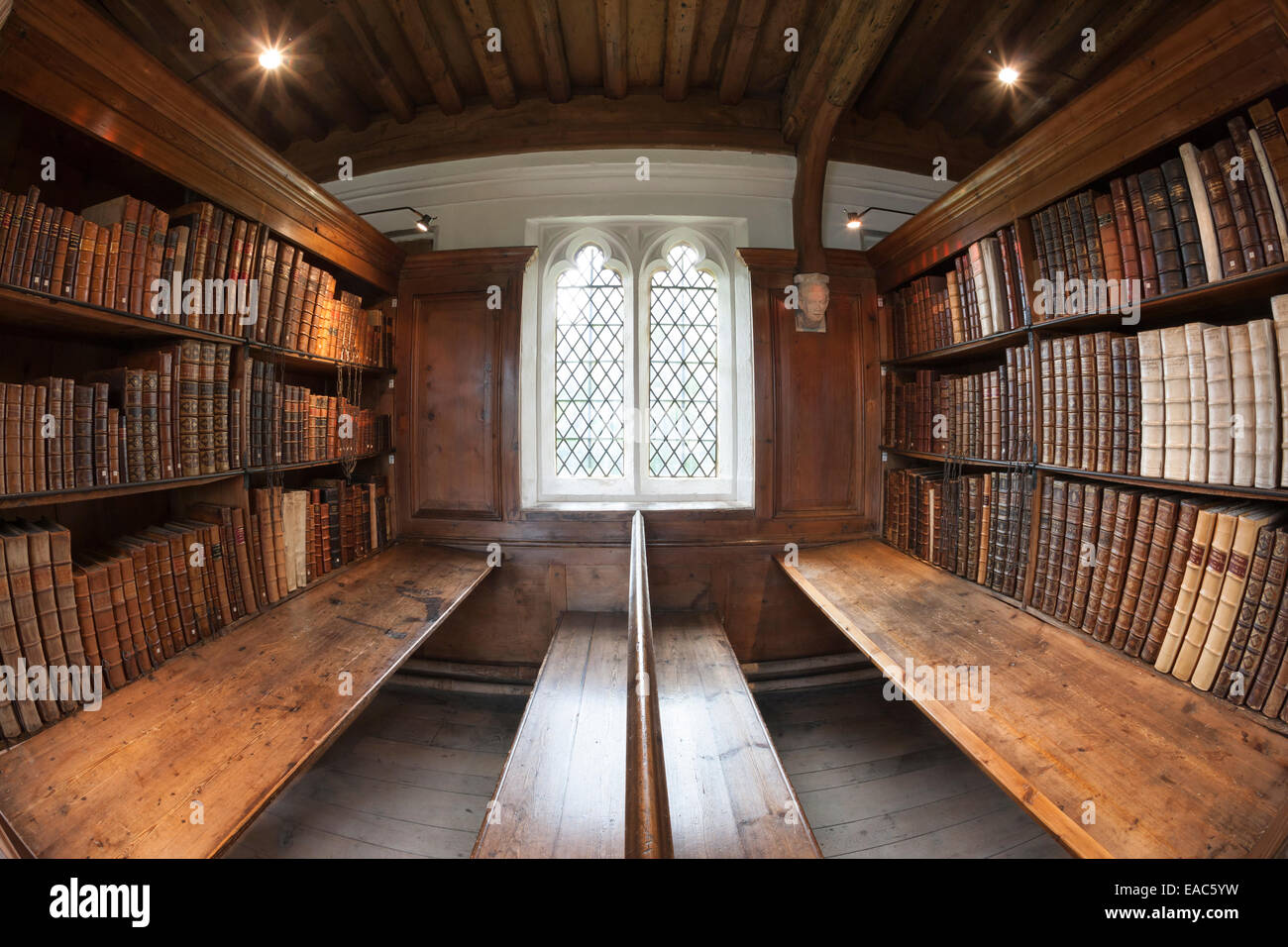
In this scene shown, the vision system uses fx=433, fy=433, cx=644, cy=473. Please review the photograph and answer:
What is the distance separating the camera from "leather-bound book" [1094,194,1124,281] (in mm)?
1518

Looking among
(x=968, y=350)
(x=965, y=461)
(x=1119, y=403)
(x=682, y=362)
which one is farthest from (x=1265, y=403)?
(x=682, y=362)

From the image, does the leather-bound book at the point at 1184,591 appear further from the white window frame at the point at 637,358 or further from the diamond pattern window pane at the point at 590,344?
the diamond pattern window pane at the point at 590,344

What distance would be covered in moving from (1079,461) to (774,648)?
5.80 ft

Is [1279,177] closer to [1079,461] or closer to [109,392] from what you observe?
[1079,461]

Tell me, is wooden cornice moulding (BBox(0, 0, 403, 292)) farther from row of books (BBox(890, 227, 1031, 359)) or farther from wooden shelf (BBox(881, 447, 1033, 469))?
wooden shelf (BBox(881, 447, 1033, 469))

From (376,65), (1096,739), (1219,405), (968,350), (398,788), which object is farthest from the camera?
(376,65)

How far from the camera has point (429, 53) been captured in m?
2.40

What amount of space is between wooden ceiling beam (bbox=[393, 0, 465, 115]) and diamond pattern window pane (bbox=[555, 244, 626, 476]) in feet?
3.78

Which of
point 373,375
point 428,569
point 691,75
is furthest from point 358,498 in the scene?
point 691,75

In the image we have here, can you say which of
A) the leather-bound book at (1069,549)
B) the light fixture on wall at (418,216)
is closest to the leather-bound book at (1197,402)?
the leather-bound book at (1069,549)

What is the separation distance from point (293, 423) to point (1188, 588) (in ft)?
11.3

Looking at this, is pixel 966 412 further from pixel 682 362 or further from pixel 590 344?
pixel 590 344

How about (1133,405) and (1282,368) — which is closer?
(1282,368)

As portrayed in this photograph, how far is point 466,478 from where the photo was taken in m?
2.76
